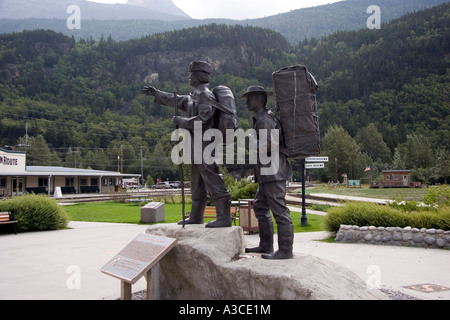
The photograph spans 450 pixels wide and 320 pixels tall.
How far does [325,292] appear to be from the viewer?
12.4 ft

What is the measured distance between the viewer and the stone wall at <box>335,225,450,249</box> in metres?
9.54

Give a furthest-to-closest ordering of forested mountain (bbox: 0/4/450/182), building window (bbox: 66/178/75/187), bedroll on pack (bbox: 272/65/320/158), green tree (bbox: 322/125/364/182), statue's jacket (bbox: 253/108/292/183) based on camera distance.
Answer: forested mountain (bbox: 0/4/450/182) → green tree (bbox: 322/125/364/182) → building window (bbox: 66/178/75/187) → statue's jacket (bbox: 253/108/292/183) → bedroll on pack (bbox: 272/65/320/158)

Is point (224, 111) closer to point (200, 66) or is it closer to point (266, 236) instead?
point (200, 66)

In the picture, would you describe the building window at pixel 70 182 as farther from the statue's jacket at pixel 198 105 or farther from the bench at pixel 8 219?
the statue's jacket at pixel 198 105

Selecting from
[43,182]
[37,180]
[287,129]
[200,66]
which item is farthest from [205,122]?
[43,182]

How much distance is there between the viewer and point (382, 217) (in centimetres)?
1075

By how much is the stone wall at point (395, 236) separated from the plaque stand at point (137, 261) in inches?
288

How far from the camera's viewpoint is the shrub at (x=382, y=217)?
9.95 meters

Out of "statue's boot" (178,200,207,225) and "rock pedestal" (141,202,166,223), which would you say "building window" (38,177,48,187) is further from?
"statue's boot" (178,200,207,225)

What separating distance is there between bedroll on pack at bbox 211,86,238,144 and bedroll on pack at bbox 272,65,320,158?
0.90 meters

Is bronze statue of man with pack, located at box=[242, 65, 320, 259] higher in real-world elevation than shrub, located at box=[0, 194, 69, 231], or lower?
higher

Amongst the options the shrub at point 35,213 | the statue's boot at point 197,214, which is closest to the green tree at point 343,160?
the shrub at point 35,213

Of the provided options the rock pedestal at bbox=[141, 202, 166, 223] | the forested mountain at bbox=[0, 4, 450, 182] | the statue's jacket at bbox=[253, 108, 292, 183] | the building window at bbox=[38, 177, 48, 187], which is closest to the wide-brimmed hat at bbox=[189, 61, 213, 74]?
the statue's jacket at bbox=[253, 108, 292, 183]

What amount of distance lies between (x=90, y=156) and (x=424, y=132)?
247 feet
